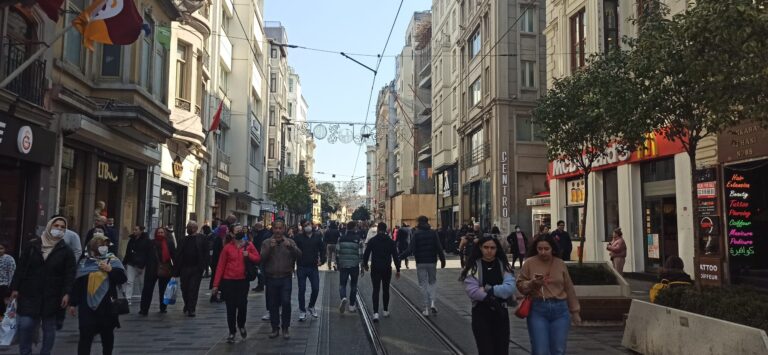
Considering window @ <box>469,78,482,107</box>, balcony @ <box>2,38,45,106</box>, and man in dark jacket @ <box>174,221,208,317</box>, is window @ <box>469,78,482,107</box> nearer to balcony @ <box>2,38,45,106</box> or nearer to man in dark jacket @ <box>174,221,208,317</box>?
balcony @ <box>2,38,45,106</box>

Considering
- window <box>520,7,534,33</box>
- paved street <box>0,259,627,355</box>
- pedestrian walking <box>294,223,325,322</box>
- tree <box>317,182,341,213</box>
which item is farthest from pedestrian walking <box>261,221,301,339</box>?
tree <box>317,182,341,213</box>

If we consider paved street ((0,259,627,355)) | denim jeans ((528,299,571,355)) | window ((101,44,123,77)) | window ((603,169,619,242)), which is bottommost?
paved street ((0,259,627,355))

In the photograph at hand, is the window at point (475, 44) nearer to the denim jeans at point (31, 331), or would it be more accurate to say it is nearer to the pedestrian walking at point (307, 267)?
the pedestrian walking at point (307, 267)

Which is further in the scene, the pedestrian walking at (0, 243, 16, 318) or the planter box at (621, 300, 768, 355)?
the pedestrian walking at (0, 243, 16, 318)

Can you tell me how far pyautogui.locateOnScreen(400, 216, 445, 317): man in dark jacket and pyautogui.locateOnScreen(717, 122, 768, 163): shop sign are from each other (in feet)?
22.6

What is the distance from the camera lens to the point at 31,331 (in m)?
6.89

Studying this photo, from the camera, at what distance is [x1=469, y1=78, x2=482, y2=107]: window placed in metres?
37.1

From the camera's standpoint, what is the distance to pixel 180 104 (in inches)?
902

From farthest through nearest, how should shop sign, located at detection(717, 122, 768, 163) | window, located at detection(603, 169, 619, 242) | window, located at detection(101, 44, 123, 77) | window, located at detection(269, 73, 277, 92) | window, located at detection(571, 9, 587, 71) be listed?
window, located at detection(269, 73, 277, 92), window, located at detection(571, 9, 587, 71), window, located at detection(603, 169, 619, 242), window, located at detection(101, 44, 123, 77), shop sign, located at detection(717, 122, 768, 163)

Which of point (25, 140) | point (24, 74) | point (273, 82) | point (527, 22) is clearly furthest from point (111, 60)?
point (273, 82)

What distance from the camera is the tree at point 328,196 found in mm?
113450

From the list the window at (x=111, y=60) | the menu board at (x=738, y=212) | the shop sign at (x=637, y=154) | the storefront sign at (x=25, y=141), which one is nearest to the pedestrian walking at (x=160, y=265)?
the storefront sign at (x=25, y=141)

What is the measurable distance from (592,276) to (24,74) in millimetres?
11880

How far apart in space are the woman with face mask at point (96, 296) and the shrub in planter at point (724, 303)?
666 cm
